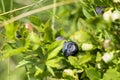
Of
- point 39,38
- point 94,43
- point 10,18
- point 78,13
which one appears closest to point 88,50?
point 94,43

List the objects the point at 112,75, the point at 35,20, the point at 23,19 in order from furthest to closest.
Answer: the point at 23,19, the point at 35,20, the point at 112,75

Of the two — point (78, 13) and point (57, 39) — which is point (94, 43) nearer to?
point (57, 39)

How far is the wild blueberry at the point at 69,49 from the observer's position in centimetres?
111

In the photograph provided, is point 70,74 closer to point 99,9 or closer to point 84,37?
point 84,37

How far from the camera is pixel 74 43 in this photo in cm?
113

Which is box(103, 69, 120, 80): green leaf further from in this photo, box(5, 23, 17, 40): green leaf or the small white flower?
box(5, 23, 17, 40): green leaf

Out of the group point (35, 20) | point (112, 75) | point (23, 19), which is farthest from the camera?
point (23, 19)

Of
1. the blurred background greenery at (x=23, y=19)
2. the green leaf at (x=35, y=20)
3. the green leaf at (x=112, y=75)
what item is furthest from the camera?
the blurred background greenery at (x=23, y=19)

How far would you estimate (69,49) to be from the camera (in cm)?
109

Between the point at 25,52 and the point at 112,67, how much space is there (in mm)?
262

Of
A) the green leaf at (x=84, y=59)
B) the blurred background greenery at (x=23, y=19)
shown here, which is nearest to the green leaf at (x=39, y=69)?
the green leaf at (x=84, y=59)

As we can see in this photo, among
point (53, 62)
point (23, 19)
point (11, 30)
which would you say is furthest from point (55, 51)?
point (23, 19)

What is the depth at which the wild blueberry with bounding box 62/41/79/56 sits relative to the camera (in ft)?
3.63

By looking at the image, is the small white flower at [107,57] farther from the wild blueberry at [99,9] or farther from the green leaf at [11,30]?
the green leaf at [11,30]
